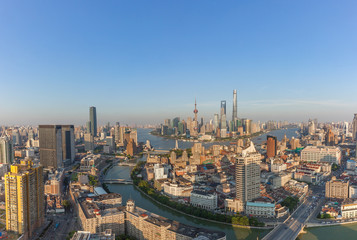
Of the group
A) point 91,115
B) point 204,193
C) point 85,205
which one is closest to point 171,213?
point 204,193

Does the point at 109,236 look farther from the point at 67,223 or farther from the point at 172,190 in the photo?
the point at 172,190

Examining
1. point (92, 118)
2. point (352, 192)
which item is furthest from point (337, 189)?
point (92, 118)

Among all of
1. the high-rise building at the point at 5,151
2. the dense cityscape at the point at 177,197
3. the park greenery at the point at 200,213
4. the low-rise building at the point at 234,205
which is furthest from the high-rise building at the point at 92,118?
the low-rise building at the point at 234,205

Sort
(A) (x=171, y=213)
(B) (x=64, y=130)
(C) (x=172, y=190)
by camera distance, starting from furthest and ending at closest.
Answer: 1. (B) (x=64, y=130)
2. (C) (x=172, y=190)
3. (A) (x=171, y=213)

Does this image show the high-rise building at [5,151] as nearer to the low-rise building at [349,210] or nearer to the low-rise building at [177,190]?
the low-rise building at [177,190]

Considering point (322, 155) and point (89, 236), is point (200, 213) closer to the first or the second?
point (89, 236)
